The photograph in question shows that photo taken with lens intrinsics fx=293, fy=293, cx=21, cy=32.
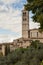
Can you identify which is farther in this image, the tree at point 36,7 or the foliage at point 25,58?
the tree at point 36,7

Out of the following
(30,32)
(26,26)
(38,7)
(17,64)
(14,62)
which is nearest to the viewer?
(17,64)

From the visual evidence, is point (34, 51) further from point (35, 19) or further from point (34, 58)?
point (35, 19)

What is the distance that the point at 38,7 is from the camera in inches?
509

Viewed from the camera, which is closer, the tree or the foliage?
the foliage

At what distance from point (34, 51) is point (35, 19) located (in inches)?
73.7

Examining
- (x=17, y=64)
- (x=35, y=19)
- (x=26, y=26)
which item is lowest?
(x=17, y=64)

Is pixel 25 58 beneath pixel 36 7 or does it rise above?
beneath

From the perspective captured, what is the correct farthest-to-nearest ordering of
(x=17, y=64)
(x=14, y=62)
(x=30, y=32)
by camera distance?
(x=30, y=32)
(x=14, y=62)
(x=17, y=64)

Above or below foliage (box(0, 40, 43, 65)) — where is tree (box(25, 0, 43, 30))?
above

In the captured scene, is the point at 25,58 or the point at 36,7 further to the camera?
the point at 36,7

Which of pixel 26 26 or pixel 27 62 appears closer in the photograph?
pixel 27 62

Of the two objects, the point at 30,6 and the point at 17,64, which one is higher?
the point at 30,6

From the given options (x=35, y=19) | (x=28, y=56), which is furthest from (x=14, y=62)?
(x=35, y=19)

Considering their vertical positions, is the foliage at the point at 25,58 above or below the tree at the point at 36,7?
below
